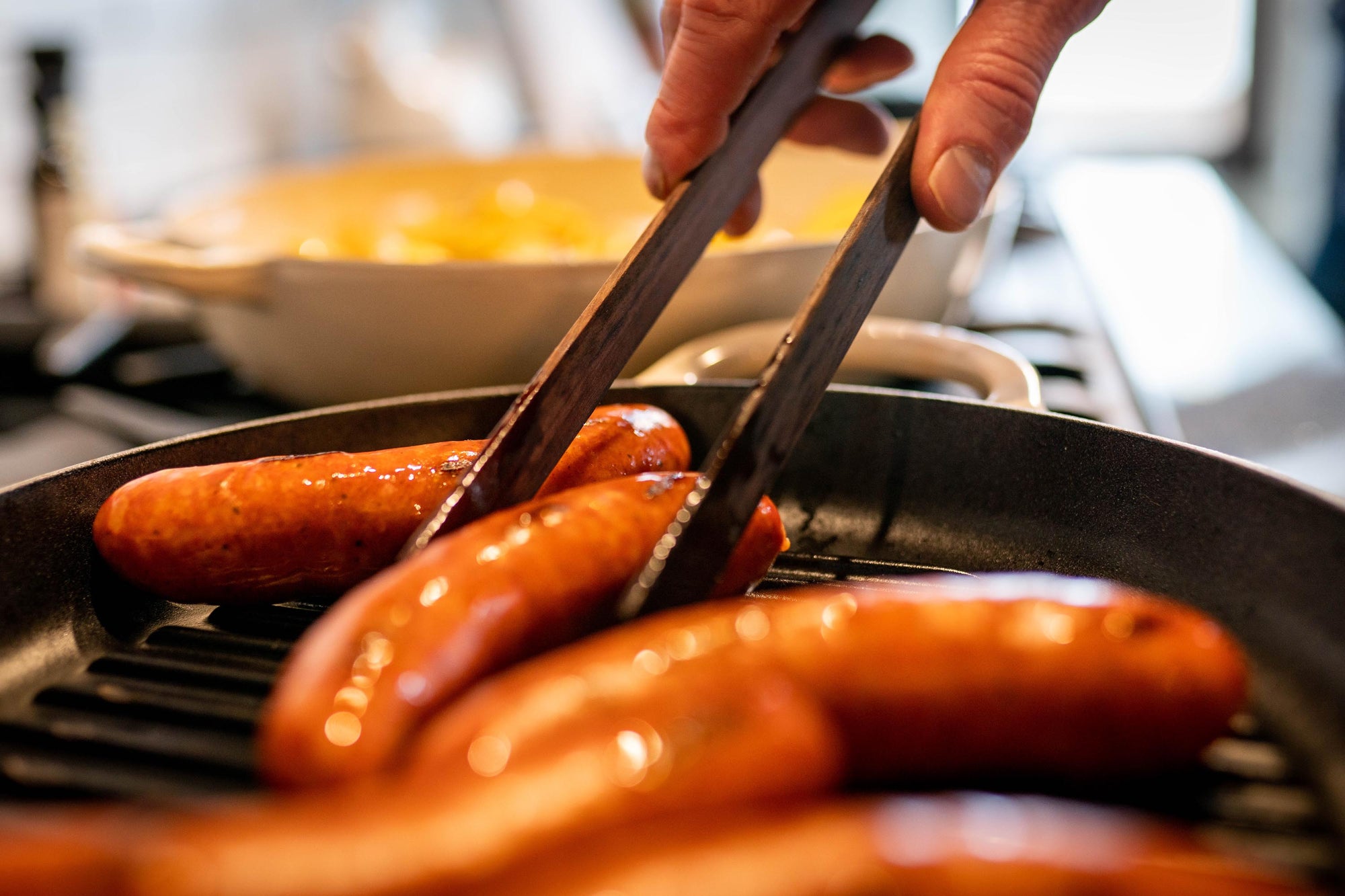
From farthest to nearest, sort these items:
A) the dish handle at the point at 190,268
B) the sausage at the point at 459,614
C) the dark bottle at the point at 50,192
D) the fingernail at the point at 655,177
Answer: the dark bottle at the point at 50,192 < the dish handle at the point at 190,268 < the fingernail at the point at 655,177 < the sausage at the point at 459,614

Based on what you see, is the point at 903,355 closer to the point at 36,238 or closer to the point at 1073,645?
the point at 1073,645

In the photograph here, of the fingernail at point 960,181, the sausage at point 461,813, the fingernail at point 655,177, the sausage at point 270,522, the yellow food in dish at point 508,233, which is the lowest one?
the sausage at point 461,813

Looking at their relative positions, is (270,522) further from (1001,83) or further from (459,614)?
(1001,83)

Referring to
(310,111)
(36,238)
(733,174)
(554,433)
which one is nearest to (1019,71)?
(733,174)

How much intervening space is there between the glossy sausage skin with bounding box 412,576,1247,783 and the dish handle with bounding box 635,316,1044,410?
429mm

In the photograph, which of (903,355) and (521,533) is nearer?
(521,533)

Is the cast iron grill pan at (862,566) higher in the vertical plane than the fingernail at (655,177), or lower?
lower

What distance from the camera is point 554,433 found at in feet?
2.86

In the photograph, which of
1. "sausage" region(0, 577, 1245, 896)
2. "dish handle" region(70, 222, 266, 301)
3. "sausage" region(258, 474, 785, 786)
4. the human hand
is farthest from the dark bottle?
"sausage" region(0, 577, 1245, 896)

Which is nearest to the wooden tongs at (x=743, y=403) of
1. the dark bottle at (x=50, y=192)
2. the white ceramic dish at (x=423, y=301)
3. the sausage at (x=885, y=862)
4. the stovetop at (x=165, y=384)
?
the sausage at (x=885, y=862)

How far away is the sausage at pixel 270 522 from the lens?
87 centimetres

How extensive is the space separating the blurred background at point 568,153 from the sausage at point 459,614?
734 mm

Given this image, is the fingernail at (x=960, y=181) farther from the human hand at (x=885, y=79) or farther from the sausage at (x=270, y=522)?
the sausage at (x=270, y=522)

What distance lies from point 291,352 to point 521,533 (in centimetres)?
92
